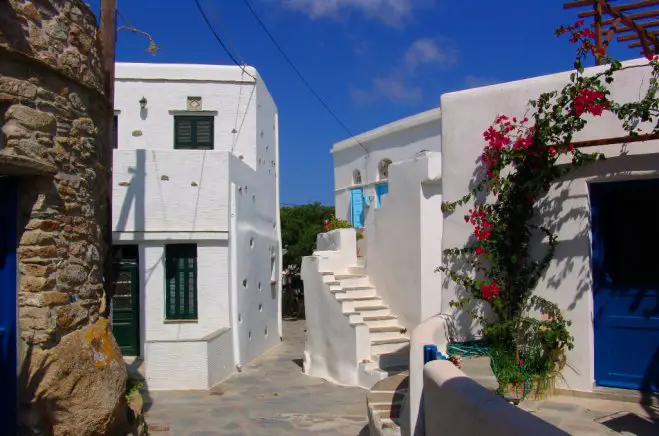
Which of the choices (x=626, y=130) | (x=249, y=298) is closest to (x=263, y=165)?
(x=249, y=298)

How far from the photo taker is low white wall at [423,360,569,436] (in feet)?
10.0

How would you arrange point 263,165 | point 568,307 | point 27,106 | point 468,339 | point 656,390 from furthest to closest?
1. point 263,165
2. point 468,339
3. point 568,307
4. point 656,390
5. point 27,106

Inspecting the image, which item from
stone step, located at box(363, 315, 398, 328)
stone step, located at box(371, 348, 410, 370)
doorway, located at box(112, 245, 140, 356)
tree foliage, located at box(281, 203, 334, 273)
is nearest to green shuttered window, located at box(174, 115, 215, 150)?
doorway, located at box(112, 245, 140, 356)

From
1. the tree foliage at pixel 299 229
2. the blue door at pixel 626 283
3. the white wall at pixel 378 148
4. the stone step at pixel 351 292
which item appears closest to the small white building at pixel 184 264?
the stone step at pixel 351 292

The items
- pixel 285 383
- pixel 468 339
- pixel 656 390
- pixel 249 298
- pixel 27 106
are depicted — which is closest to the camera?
pixel 27 106

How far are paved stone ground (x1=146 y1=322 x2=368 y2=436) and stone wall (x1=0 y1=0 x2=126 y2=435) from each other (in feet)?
10.2

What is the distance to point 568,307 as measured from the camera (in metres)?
6.26

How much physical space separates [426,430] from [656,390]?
91.8 inches

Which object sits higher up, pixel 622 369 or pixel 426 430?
pixel 622 369

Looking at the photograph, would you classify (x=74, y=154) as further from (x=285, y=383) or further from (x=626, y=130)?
(x=285, y=383)

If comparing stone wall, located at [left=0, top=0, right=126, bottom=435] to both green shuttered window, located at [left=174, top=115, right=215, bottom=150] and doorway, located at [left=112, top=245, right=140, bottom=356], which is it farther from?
green shuttered window, located at [left=174, top=115, right=215, bottom=150]

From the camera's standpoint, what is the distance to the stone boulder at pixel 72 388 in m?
5.25

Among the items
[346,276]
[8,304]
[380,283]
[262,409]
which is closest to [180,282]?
[346,276]

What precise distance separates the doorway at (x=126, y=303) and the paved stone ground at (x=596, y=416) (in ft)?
30.5
